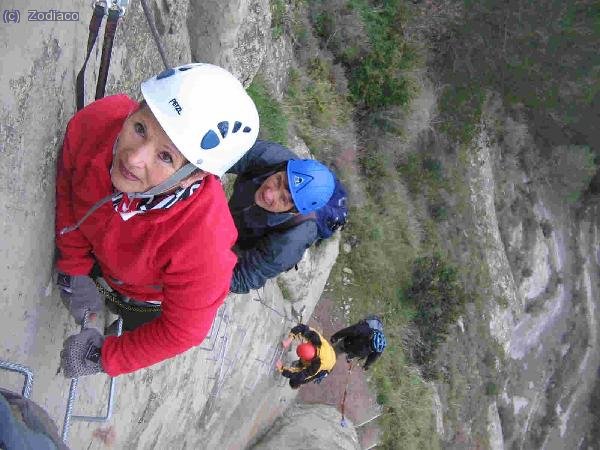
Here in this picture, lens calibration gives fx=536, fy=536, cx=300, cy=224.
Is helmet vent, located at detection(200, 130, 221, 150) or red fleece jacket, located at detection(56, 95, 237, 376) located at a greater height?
helmet vent, located at detection(200, 130, 221, 150)

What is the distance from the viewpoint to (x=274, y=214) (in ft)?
12.7

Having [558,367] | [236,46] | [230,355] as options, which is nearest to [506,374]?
[558,367]

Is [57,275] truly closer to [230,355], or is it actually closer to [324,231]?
[324,231]

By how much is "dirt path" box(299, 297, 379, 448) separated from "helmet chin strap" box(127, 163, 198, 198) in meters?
6.77

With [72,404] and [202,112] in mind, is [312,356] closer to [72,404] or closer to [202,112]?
[72,404]

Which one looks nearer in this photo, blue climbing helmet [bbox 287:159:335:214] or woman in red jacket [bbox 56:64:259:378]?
woman in red jacket [bbox 56:64:259:378]

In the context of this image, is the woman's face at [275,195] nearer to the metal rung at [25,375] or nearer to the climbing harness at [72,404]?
the climbing harness at [72,404]

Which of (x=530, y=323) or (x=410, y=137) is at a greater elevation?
(x=410, y=137)

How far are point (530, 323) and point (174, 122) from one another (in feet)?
56.7

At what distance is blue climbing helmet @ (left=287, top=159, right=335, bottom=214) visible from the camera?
373 cm

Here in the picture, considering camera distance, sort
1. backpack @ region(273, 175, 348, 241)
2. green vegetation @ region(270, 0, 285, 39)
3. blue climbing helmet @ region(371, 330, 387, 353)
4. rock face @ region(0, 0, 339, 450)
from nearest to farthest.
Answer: rock face @ region(0, 0, 339, 450) → backpack @ region(273, 175, 348, 241) → blue climbing helmet @ region(371, 330, 387, 353) → green vegetation @ region(270, 0, 285, 39)

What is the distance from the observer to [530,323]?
674 inches

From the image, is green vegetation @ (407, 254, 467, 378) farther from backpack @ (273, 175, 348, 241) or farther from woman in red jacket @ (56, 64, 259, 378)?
woman in red jacket @ (56, 64, 259, 378)

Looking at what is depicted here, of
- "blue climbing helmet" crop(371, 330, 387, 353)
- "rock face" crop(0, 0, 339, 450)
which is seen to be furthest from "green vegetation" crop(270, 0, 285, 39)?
"blue climbing helmet" crop(371, 330, 387, 353)
